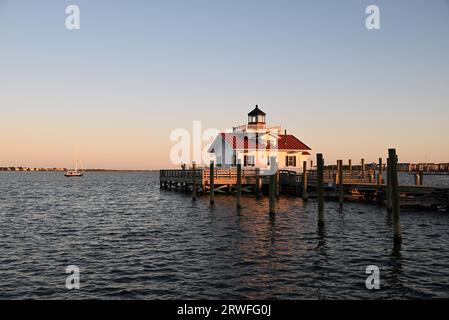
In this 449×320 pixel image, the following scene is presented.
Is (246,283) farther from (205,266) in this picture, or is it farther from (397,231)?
(397,231)

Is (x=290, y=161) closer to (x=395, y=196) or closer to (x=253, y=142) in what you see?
(x=253, y=142)

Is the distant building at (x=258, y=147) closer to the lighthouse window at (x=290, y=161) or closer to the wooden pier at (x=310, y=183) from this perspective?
the lighthouse window at (x=290, y=161)

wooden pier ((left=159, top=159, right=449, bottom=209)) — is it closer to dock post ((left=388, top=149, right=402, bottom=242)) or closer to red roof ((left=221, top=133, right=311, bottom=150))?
red roof ((left=221, top=133, right=311, bottom=150))

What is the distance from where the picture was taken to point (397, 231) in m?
17.7

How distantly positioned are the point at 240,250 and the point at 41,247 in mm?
9010

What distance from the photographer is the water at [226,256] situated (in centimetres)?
1184

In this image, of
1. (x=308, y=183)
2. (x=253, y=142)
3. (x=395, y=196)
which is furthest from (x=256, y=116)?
(x=395, y=196)

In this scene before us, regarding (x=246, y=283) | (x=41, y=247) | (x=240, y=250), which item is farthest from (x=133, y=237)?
(x=246, y=283)

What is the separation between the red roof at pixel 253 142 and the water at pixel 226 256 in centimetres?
1708

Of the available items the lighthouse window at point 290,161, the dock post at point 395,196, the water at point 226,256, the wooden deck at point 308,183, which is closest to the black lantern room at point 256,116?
the lighthouse window at point 290,161

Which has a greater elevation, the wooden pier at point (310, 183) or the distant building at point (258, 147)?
the distant building at point (258, 147)

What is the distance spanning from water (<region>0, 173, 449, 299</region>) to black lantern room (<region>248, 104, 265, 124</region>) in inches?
836

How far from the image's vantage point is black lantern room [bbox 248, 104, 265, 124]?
4775 cm
